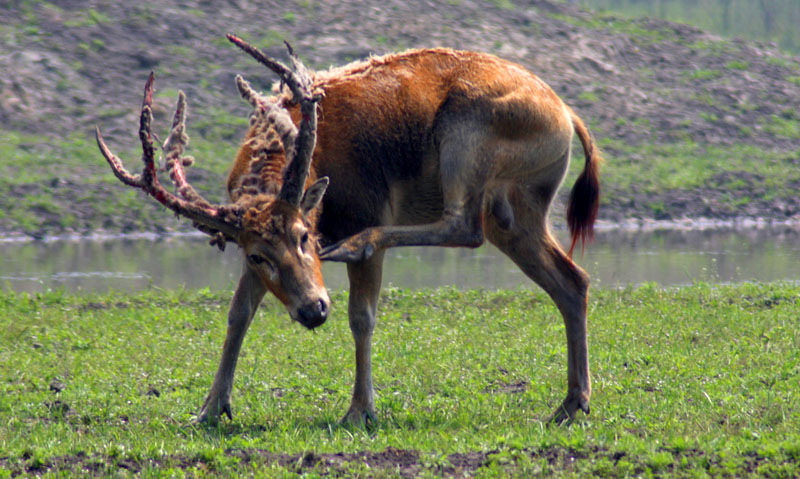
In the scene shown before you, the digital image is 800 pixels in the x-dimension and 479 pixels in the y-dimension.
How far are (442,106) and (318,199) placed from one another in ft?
4.16

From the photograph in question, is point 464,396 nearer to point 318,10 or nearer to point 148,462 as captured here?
point 148,462

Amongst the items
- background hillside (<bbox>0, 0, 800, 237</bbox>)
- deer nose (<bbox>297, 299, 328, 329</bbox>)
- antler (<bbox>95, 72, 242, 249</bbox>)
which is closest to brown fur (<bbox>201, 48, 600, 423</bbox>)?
antler (<bbox>95, 72, 242, 249</bbox>)

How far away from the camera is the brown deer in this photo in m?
6.53

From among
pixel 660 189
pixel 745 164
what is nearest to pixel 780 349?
pixel 660 189

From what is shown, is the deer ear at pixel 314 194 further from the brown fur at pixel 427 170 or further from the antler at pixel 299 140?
the brown fur at pixel 427 170

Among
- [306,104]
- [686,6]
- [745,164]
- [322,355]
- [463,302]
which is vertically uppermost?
[306,104]

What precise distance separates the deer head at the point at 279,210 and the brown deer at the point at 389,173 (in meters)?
0.01

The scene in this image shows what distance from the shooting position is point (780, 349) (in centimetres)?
850

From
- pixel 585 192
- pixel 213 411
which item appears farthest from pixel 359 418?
pixel 585 192

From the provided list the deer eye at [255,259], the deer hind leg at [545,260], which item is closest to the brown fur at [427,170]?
the deer hind leg at [545,260]

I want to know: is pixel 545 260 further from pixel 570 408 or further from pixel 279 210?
pixel 279 210

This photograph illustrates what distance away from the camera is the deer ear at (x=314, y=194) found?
6387mm

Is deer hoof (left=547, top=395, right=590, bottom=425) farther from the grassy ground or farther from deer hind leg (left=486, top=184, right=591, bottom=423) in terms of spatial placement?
deer hind leg (left=486, top=184, right=591, bottom=423)

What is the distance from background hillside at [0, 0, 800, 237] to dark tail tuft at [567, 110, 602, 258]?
623 inches
